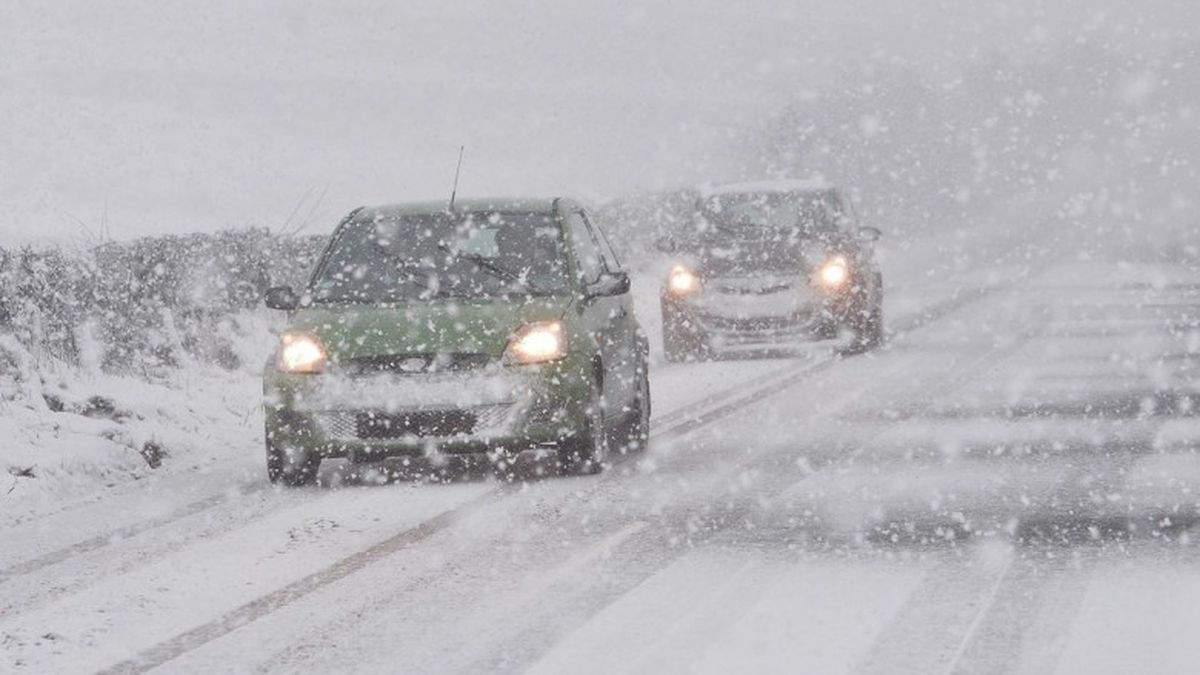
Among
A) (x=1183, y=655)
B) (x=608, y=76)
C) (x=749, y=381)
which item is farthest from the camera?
(x=608, y=76)

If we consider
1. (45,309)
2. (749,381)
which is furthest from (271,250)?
(749,381)

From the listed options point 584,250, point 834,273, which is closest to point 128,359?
point 584,250

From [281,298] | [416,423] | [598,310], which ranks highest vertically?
[281,298]

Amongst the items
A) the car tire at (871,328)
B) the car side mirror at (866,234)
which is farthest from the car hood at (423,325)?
the car side mirror at (866,234)

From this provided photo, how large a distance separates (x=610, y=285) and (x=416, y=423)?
1671mm

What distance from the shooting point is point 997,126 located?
106750 mm

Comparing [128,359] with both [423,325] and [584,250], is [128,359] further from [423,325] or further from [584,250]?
[423,325]

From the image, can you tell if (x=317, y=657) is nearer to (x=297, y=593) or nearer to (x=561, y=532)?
(x=297, y=593)

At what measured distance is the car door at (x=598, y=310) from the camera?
1090 centimetres

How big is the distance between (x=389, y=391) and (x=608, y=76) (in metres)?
92.3

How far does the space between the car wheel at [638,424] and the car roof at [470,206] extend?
122cm

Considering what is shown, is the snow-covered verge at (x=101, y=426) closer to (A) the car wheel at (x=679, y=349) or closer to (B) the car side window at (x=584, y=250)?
(B) the car side window at (x=584, y=250)

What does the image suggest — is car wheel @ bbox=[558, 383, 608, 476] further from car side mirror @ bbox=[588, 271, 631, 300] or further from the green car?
car side mirror @ bbox=[588, 271, 631, 300]

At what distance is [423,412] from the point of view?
10.1 m
